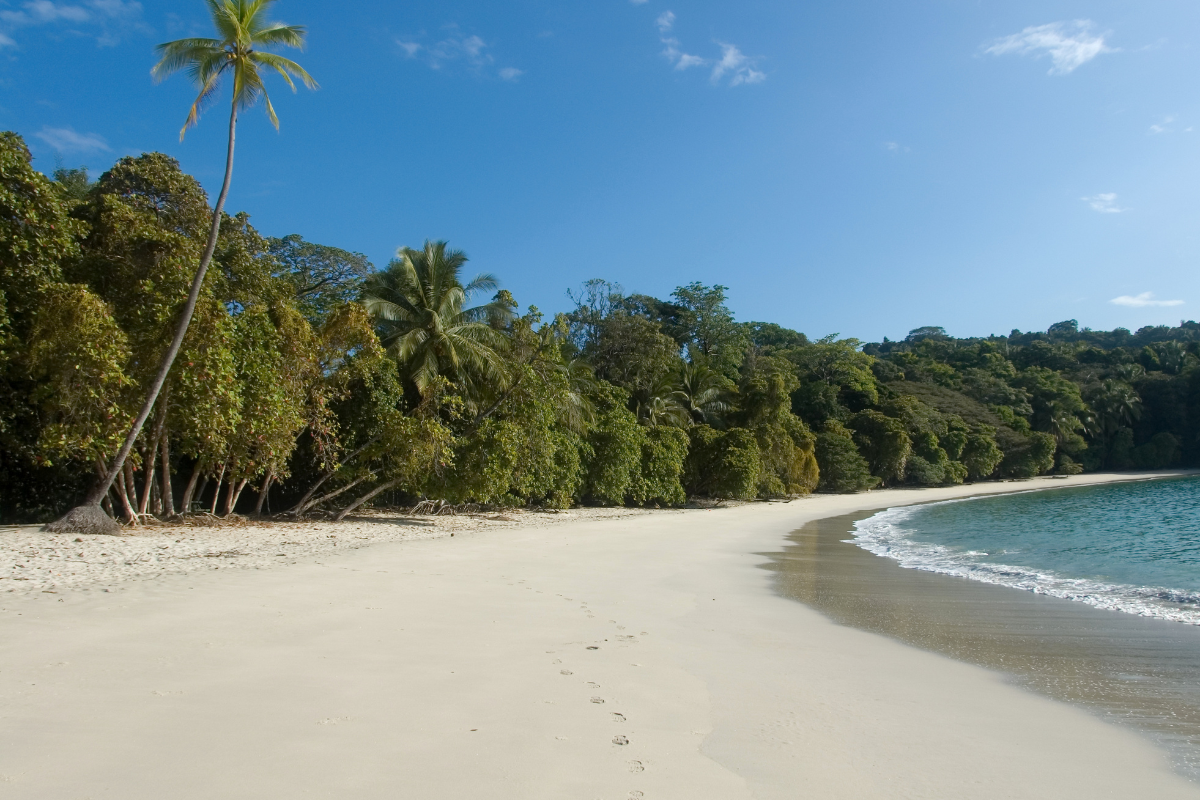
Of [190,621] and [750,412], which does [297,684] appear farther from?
[750,412]

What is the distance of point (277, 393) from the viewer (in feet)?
40.8

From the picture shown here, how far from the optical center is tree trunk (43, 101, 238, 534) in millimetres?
10562

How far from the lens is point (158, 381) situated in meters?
10.5

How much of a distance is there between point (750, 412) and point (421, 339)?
19752mm

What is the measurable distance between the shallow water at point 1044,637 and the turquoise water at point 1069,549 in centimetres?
80

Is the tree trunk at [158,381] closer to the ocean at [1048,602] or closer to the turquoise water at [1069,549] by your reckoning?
the ocean at [1048,602]

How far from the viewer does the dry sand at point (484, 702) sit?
3004 millimetres

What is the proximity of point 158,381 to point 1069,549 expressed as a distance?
17.0 m

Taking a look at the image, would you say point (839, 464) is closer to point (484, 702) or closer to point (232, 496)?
point (232, 496)

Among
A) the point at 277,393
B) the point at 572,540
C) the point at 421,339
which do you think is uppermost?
the point at 421,339

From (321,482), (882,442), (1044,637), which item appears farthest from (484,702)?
(882,442)

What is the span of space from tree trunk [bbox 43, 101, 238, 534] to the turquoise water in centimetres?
1231

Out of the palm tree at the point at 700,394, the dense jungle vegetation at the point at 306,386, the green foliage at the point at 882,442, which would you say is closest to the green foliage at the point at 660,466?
the dense jungle vegetation at the point at 306,386

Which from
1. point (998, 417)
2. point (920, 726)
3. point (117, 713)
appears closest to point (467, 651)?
point (117, 713)
